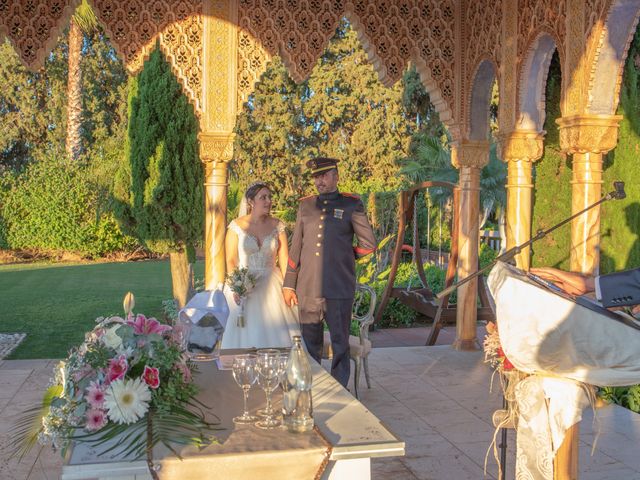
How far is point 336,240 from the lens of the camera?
5137mm

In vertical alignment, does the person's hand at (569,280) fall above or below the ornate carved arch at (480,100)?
below

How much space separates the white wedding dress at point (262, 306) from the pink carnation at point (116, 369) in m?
3.20

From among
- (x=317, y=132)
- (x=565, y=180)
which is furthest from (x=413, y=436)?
(x=317, y=132)

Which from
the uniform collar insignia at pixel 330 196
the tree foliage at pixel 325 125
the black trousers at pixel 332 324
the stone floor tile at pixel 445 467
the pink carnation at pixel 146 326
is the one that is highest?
the tree foliage at pixel 325 125

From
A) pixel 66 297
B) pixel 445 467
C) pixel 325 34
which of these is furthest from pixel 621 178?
pixel 66 297

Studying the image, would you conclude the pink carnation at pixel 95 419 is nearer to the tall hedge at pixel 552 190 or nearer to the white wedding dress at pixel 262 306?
the white wedding dress at pixel 262 306

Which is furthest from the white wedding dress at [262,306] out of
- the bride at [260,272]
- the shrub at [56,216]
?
the shrub at [56,216]

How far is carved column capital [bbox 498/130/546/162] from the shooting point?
676 centimetres

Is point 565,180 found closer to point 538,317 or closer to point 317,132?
point 538,317

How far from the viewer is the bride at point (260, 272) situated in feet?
18.2

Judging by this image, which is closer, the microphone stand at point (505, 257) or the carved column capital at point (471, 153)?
the microphone stand at point (505, 257)

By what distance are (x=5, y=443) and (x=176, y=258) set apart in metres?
6.67

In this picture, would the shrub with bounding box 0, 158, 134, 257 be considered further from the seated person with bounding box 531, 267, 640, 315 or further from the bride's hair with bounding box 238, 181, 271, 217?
the seated person with bounding box 531, 267, 640, 315

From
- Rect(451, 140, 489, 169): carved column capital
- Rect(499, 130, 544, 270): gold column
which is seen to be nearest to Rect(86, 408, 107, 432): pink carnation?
Rect(499, 130, 544, 270): gold column
